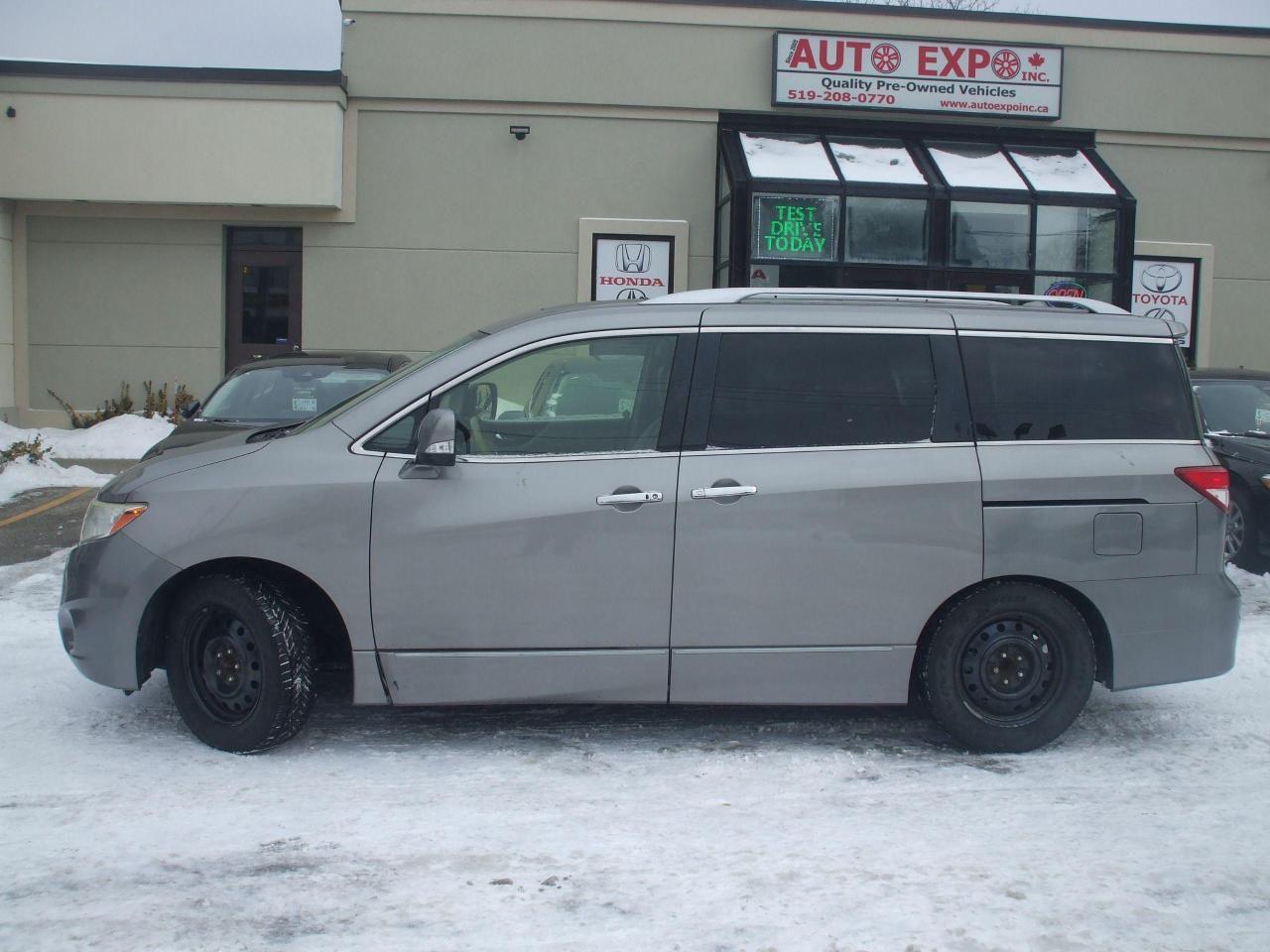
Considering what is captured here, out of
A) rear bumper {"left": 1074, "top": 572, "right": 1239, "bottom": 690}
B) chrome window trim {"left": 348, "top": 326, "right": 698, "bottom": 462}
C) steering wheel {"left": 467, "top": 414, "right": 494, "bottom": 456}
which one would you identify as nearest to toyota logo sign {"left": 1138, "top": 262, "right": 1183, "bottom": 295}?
rear bumper {"left": 1074, "top": 572, "right": 1239, "bottom": 690}

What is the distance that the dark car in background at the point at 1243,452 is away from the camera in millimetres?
8555

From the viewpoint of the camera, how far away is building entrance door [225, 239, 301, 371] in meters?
16.7

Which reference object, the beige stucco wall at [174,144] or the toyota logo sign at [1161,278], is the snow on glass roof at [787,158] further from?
the beige stucco wall at [174,144]

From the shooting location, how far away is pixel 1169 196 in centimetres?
1742

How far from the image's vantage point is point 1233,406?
959 centimetres

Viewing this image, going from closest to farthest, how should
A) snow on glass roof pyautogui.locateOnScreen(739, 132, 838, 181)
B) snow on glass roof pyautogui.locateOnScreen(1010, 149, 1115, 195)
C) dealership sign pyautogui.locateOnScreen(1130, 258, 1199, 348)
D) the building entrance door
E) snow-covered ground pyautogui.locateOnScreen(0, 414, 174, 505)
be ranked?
1. snow-covered ground pyautogui.locateOnScreen(0, 414, 174, 505)
2. snow on glass roof pyautogui.locateOnScreen(739, 132, 838, 181)
3. snow on glass roof pyautogui.locateOnScreen(1010, 149, 1115, 195)
4. the building entrance door
5. dealership sign pyautogui.locateOnScreen(1130, 258, 1199, 348)

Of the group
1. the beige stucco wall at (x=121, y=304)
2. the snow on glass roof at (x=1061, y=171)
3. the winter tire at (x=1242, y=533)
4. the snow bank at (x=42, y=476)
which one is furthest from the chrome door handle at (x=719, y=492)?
the beige stucco wall at (x=121, y=304)

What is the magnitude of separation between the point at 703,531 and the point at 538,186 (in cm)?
1243

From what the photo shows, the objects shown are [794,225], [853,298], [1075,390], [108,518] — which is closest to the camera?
[108,518]

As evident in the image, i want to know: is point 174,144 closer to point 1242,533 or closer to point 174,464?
point 174,464

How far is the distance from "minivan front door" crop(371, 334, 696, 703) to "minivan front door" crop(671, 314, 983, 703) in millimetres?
135

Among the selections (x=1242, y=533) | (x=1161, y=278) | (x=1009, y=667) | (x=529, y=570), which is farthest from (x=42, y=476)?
(x=1161, y=278)

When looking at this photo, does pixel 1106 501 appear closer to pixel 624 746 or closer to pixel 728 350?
pixel 728 350

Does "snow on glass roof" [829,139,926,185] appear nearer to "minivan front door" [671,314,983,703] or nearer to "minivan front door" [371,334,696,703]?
"minivan front door" [671,314,983,703]
